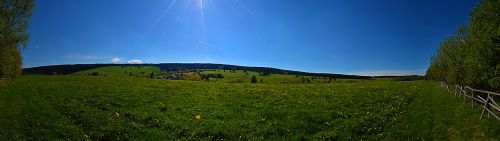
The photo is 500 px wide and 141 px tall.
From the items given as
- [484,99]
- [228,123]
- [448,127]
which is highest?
[484,99]

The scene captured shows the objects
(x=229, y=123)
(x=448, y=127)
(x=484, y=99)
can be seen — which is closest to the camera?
(x=448, y=127)

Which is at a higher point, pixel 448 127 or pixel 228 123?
pixel 448 127

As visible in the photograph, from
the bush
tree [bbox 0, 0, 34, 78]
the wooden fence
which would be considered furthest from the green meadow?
the bush

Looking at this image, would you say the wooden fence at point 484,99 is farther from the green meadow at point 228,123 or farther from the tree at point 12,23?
the tree at point 12,23

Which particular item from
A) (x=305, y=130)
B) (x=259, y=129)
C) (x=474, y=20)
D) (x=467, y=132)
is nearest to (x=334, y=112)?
(x=305, y=130)

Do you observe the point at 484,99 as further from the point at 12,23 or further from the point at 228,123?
the point at 12,23

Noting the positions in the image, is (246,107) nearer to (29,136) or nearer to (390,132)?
(390,132)

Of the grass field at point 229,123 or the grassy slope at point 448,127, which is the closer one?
the grassy slope at point 448,127

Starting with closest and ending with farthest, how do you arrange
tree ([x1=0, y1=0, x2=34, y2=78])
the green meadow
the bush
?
the green meadow < tree ([x1=0, y1=0, x2=34, y2=78]) < the bush

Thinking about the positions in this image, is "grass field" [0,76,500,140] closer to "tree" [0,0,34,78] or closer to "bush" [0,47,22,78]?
"tree" [0,0,34,78]

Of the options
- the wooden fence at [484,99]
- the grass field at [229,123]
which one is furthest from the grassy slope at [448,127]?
the wooden fence at [484,99]

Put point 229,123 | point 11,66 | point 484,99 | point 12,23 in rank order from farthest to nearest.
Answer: point 11,66 < point 12,23 < point 484,99 < point 229,123

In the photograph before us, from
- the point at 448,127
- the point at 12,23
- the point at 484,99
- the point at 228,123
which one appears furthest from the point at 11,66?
the point at 484,99

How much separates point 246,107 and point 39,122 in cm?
1532
